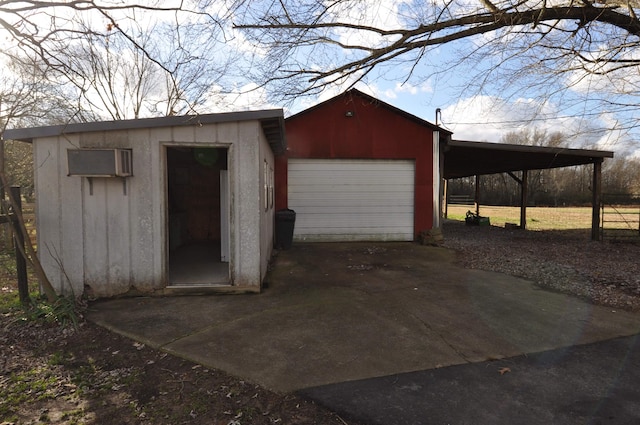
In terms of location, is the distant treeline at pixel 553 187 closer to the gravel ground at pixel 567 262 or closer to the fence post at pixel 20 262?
the gravel ground at pixel 567 262

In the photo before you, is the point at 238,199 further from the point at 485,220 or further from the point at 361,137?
the point at 485,220

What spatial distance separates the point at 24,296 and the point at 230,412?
13.2 feet

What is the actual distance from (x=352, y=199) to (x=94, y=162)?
23.5 ft

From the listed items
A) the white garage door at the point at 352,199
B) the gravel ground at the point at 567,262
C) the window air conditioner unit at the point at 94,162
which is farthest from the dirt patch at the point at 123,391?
the white garage door at the point at 352,199

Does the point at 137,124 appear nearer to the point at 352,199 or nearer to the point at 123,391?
the point at 123,391


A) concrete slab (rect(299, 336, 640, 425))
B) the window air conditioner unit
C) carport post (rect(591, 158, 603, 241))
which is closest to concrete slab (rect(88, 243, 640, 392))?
concrete slab (rect(299, 336, 640, 425))

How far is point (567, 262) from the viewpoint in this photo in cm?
796

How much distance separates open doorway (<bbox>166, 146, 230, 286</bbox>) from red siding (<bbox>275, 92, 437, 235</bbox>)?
1866mm

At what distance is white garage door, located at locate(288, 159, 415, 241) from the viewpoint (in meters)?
10.6

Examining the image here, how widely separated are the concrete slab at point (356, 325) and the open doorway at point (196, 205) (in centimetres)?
237

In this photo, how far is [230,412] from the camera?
2.54m

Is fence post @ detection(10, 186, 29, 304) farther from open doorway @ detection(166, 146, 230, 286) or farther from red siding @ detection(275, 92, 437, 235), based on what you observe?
red siding @ detection(275, 92, 437, 235)

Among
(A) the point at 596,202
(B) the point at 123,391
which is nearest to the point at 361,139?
(A) the point at 596,202

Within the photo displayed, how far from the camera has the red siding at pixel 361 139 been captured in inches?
415
